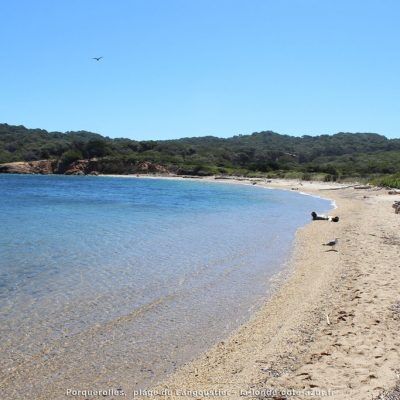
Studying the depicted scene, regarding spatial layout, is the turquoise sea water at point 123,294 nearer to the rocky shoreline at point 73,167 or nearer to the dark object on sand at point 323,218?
the dark object on sand at point 323,218

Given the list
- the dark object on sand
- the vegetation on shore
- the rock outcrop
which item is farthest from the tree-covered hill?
the dark object on sand

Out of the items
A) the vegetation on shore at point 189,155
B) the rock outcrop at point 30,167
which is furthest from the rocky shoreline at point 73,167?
the vegetation on shore at point 189,155

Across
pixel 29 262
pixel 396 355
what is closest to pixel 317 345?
pixel 396 355

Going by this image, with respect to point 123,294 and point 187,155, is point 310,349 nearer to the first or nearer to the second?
point 123,294

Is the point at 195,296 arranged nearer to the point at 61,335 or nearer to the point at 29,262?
the point at 61,335

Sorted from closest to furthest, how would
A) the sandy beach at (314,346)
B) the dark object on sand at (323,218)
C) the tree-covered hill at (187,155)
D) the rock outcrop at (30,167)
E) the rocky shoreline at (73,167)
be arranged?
the sandy beach at (314,346) < the dark object on sand at (323,218) < the tree-covered hill at (187,155) < the rocky shoreline at (73,167) < the rock outcrop at (30,167)

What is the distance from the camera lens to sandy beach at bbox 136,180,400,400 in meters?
6.00

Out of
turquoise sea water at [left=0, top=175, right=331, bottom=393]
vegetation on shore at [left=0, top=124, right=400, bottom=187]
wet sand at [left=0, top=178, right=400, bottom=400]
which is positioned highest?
vegetation on shore at [left=0, top=124, right=400, bottom=187]

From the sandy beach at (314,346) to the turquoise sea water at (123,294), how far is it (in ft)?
2.04

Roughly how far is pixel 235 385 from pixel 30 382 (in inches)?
122

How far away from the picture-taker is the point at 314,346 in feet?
24.7

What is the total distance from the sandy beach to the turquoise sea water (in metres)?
0.62

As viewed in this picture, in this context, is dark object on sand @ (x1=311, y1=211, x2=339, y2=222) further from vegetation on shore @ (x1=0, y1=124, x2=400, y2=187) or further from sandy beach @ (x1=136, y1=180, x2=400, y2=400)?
vegetation on shore @ (x1=0, y1=124, x2=400, y2=187)

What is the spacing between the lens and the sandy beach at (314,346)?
19.7 feet
